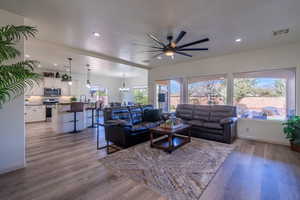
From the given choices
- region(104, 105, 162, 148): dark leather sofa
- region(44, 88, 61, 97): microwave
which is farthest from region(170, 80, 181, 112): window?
region(44, 88, 61, 97): microwave

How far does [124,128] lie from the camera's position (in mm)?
3480

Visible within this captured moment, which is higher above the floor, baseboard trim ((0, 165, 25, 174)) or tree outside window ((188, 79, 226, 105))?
tree outside window ((188, 79, 226, 105))

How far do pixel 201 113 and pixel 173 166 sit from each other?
2.77m

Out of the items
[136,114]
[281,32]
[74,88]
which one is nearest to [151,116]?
[136,114]

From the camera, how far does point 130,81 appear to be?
34.7 feet

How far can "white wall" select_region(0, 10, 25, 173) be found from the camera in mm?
2365

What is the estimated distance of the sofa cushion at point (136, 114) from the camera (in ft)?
14.5

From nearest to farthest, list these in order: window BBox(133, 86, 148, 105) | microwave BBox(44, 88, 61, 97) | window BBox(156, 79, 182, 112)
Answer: window BBox(156, 79, 182, 112)
microwave BBox(44, 88, 61, 97)
window BBox(133, 86, 148, 105)

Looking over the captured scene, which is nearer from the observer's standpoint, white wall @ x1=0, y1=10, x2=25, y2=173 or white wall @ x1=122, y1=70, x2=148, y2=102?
white wall @ x1=0, y1=10, x2=25, y2=173

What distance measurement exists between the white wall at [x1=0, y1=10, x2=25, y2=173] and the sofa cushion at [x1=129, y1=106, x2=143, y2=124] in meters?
2.61

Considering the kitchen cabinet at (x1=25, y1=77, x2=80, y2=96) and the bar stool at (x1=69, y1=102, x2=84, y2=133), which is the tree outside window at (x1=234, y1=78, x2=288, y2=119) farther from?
the kitchen cabinet at (x1=25, y1=77, x2=80, y2=96)

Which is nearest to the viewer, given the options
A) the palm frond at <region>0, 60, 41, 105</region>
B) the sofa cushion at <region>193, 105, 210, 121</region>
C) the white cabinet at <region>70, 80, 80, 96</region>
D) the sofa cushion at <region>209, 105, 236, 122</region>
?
the palm frond at <region>0, 60, 41, 105</region>

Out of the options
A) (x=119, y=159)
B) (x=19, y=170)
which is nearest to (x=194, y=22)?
(x=119, y=159)

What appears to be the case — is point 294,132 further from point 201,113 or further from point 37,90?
point 37,90
